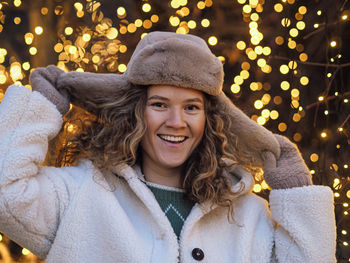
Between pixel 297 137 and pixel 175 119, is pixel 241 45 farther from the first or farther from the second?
pixel 175 119

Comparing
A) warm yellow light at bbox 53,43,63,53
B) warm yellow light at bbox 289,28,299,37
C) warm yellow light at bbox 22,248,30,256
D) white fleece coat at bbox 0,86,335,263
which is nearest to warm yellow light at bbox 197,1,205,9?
warm yellow light at bbox 289,28,299,37

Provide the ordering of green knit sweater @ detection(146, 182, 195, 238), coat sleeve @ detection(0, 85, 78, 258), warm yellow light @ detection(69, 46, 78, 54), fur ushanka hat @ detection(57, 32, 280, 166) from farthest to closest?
1. warm yellow light @ detection(69, 46, 78, 54)
2. green knit sweater @ detection(146, 182, 195, 238)
3. fur ushanka hat @ detection(57, 32, 280, 166)
4. coat sleeve @ detection(0, 85, 78, 258)

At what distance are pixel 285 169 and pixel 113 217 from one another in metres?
0.64

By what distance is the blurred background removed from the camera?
2555 mm

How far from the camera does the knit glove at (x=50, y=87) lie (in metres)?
1.77

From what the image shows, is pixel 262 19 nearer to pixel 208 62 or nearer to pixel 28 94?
pixel 208 62

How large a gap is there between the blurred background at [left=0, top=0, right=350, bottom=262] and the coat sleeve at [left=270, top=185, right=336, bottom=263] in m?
0.70

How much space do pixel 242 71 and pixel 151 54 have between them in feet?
3.21

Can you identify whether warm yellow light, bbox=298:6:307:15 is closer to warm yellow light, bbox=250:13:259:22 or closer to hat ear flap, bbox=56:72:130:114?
warm yellow light, bbox=250:13:259:22

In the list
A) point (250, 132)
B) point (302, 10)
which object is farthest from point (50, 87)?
point (302, 10)

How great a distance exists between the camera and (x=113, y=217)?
5.57ft

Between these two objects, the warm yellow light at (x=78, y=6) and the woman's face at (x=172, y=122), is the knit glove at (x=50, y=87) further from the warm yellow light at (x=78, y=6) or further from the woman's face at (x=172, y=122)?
the warm yellow light at (x=78, y=6)

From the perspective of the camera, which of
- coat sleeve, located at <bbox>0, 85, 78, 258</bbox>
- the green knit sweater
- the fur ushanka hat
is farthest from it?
the green knit sweater

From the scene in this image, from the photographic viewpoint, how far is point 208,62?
5.81 ft
